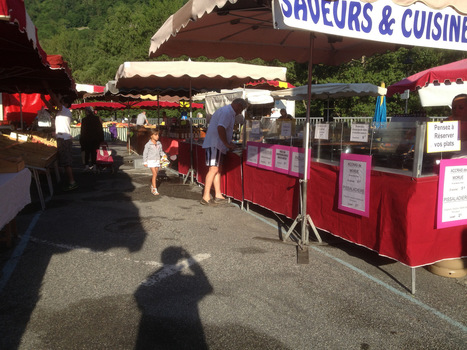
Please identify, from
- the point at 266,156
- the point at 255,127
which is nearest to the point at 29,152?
the point at 255,127

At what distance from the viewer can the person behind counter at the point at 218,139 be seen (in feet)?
24.0

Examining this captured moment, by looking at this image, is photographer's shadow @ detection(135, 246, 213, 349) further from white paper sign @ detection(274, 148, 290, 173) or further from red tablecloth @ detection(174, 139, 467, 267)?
white paper sign @ detection(274, 148, 290, 173)

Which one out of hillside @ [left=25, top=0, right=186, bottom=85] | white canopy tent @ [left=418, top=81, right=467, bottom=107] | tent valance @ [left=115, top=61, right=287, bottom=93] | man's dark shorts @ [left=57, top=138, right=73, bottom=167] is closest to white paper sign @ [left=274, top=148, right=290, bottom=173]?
tent valance @ [left=115, top=61, right=287, bottom=93]

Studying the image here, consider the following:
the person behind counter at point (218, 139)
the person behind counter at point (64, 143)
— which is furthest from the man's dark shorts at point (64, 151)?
the person behind counter at point (218, 139)

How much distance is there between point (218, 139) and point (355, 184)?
3493mm

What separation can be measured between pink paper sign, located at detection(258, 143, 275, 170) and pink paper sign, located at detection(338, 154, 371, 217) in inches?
66.5

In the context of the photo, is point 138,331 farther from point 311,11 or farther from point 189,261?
point 311,11

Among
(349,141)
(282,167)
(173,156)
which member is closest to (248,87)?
(173,156)

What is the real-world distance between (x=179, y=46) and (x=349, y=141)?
121 inches

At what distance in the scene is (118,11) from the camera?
63.0 metres

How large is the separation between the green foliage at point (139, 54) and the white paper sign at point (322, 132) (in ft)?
42.9

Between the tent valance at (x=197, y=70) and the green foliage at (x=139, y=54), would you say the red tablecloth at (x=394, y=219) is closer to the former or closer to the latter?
the tent valance at (x=197, y=70)

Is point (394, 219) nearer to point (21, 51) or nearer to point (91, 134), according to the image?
point (21, 51)

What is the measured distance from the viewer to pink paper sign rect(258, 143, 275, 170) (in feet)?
20.7
